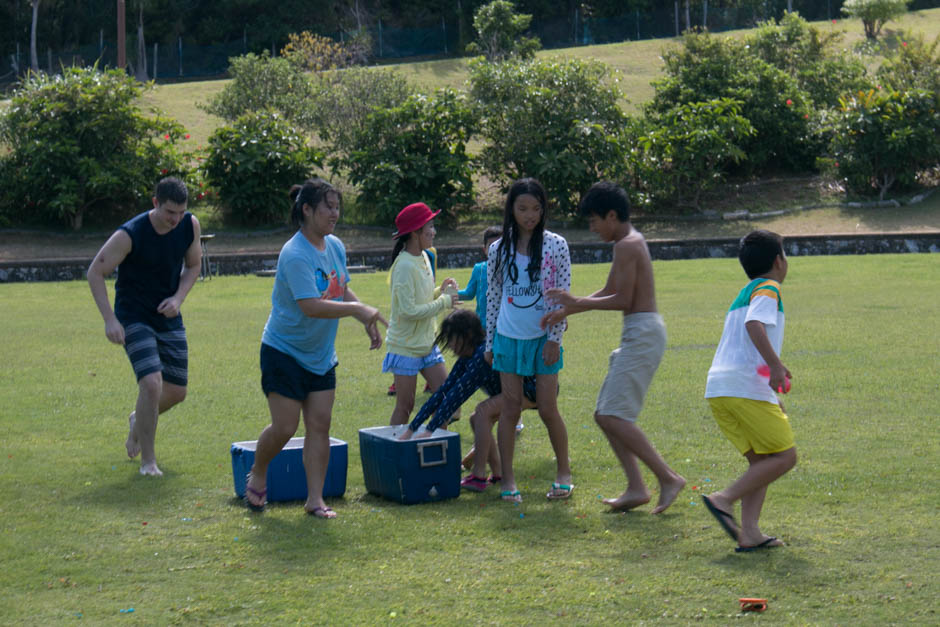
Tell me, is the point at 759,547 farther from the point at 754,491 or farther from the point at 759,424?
the point at 759,424

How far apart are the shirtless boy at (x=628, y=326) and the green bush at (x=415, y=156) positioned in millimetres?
21227

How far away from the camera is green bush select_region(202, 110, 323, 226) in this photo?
26297 mm

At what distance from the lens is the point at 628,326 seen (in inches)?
210

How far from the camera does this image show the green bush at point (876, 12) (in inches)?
1855

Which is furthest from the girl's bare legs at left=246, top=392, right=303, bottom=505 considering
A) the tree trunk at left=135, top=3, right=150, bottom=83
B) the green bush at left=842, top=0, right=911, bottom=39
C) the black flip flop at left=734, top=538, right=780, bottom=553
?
the green bush at left=842, top=0, right=911, bottom=39

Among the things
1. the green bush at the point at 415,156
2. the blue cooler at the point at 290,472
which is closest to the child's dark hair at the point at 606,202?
the blue cooler at the point at 290,472

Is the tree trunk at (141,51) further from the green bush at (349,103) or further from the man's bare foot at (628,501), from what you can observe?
the man's bare foot at (628,501)

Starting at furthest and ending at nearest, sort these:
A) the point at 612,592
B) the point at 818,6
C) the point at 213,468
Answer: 1. the point at 818,6
2. the point at 213,468
3. the point at 612,592

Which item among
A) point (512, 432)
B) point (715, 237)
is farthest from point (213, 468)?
point (715, 237)

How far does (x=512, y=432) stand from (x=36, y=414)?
4617mm

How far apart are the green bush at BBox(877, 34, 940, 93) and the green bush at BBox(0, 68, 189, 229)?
19596 millimetres

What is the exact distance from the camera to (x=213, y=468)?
653cm

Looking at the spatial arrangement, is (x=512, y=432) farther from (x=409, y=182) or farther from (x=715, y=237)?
(x=409, y=182)

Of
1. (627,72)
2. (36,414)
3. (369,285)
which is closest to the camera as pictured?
(36,414)
